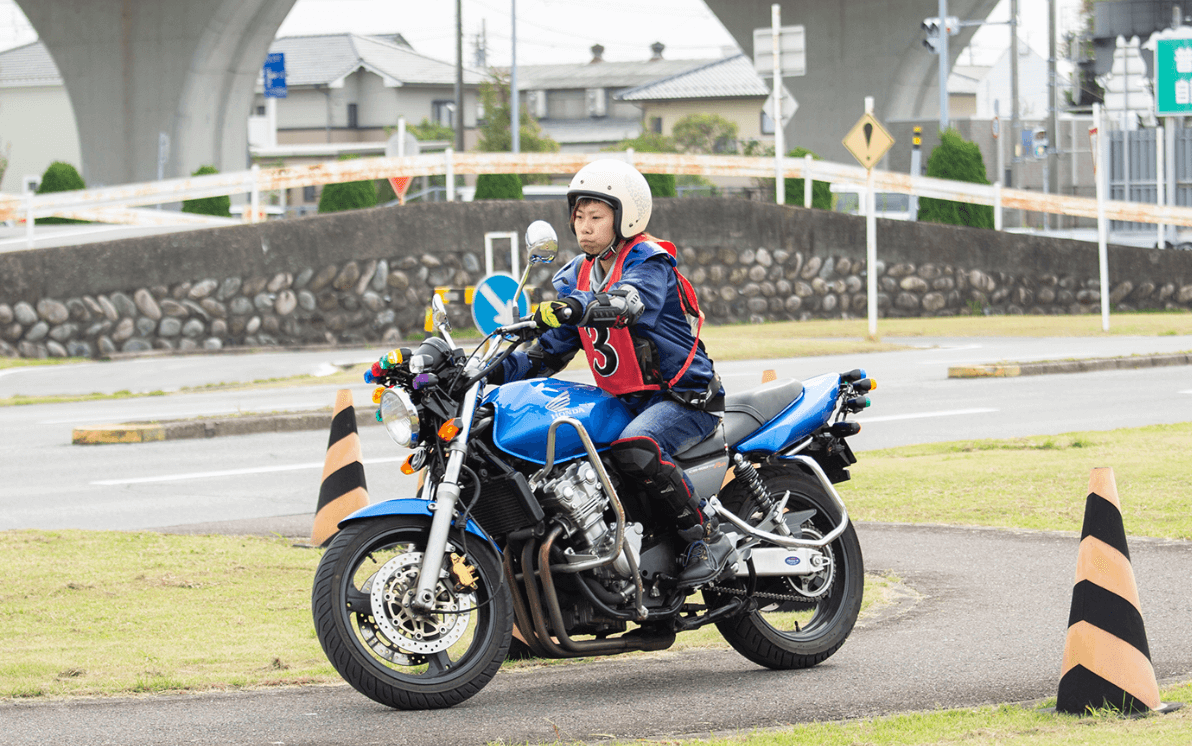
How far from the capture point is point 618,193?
17.1 feet

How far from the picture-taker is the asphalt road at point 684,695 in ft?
15.3

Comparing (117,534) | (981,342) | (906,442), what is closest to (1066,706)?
(117,534)

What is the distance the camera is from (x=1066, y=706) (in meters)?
4.67

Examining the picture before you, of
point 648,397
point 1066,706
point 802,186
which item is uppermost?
point 802,186

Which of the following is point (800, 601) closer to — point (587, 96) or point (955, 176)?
point (955, 176)

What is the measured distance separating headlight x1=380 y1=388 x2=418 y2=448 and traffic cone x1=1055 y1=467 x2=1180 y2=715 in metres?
2.17

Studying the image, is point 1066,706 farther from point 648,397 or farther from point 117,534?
point 117,534

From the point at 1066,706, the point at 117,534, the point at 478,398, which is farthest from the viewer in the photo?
the point at 117,534

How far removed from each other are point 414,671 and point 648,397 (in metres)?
1.24

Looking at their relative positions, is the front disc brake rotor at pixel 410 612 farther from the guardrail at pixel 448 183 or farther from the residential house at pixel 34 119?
the residential house at pixel 34 119

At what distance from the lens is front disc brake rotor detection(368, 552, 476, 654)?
4.77 metres

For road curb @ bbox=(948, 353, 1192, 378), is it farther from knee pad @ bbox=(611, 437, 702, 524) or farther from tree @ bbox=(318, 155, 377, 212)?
knee pad @ bbox=(611, 437, 702, 524)

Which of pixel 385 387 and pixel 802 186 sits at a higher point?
pixel 802 186

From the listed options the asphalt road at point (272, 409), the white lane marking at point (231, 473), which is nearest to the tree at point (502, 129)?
the asphalt road at point (272, 409)
